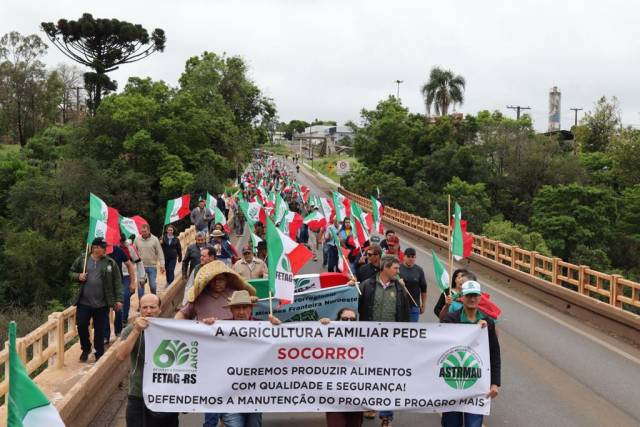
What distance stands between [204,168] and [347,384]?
144 ft

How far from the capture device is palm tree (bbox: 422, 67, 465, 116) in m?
82.9

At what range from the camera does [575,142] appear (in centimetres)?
8219

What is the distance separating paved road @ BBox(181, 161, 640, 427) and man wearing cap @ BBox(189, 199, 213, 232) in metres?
7.92

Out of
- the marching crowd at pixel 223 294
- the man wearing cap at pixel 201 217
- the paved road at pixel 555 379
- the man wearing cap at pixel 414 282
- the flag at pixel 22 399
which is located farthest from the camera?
the man wearing cap at pixel 201 217

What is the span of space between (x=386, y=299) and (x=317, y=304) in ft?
5.38

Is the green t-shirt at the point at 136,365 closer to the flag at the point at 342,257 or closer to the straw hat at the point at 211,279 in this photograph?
the straw hat at the point at 211,279

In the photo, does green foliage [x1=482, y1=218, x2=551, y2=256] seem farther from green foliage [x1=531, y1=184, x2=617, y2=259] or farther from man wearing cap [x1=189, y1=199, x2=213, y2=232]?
man wearing cap [x1=189, y1=199, x2=213, y2=232]

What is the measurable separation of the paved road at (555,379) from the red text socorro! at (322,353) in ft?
6.11

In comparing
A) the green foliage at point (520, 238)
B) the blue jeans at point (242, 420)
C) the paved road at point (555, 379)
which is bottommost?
the green foliage at point (520, 238)

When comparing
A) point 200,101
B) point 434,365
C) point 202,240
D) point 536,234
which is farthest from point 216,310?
point 200,101

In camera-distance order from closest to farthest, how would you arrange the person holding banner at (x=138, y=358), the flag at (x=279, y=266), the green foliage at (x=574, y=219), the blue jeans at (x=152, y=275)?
the person holding banner at (x=138, y=358)
the flag at (x=279, y=266)
the blue jeans at (x=152, y=275)
the green foliage at (x=574, y=219)

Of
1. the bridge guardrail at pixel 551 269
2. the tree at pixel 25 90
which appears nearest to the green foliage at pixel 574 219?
the bridge guardrail at pixel 551 269

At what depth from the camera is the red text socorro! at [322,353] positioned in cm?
646

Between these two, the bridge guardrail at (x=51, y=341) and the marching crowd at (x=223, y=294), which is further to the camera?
the bridge guardrail at (x=51, y=341)
